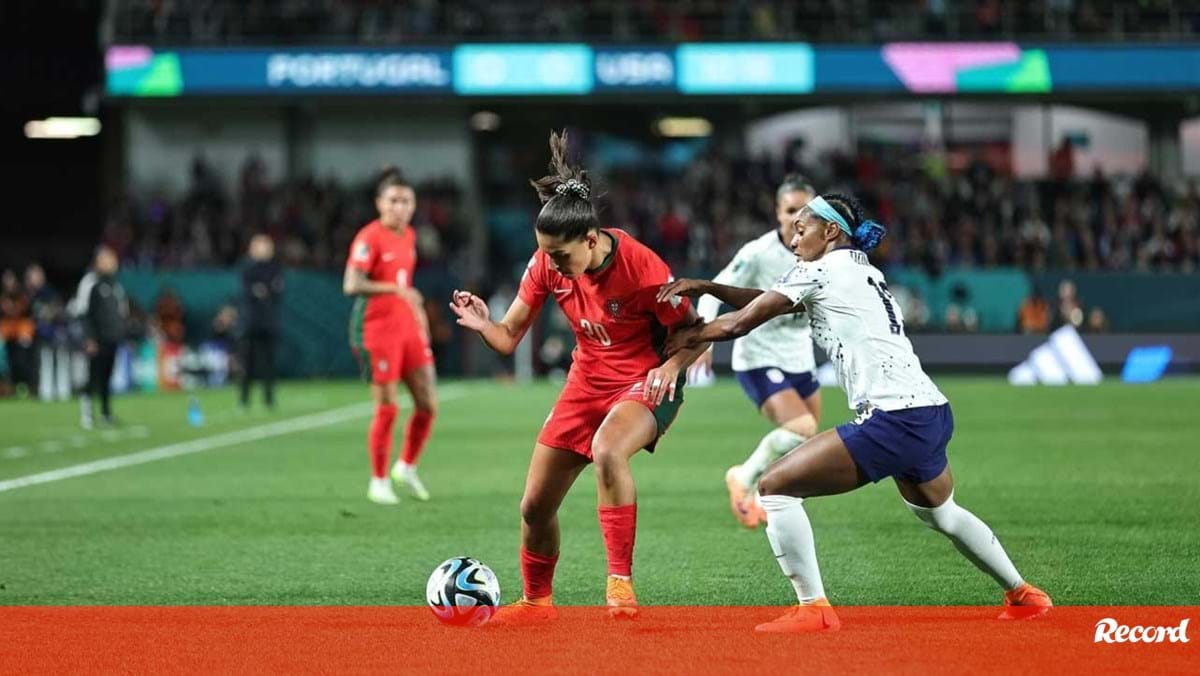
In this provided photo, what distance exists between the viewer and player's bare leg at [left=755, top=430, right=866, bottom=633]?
7.44 metres

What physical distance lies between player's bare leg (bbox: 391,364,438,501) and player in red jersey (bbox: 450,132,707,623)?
5.22 m

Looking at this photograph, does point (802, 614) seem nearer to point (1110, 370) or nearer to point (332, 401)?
point (332, 401)

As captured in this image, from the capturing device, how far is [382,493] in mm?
13359

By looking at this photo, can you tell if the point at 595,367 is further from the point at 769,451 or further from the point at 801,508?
the point at 769,451

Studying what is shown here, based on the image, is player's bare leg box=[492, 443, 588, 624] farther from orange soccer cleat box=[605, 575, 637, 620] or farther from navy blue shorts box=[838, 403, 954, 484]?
navy blue shorts box=[838, 403, 954, 484]

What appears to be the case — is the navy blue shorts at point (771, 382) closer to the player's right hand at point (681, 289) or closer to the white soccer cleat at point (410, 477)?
the white soccer cleat at point (410, 477)

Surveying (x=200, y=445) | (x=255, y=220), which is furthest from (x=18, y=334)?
(x=200, y=445)

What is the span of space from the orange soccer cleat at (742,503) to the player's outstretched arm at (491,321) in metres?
3.63

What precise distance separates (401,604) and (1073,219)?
3046 centimetres

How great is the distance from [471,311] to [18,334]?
25.0 meters

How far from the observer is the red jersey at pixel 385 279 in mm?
13297

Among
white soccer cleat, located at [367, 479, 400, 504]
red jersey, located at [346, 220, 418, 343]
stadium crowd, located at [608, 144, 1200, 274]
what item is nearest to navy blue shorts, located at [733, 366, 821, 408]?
red jersey, located at [346, 220, 418, 343]

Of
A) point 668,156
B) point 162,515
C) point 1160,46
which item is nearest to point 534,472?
point 162,515

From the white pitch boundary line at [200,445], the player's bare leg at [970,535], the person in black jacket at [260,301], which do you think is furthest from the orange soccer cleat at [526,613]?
the person in black jacket at [260,301]
